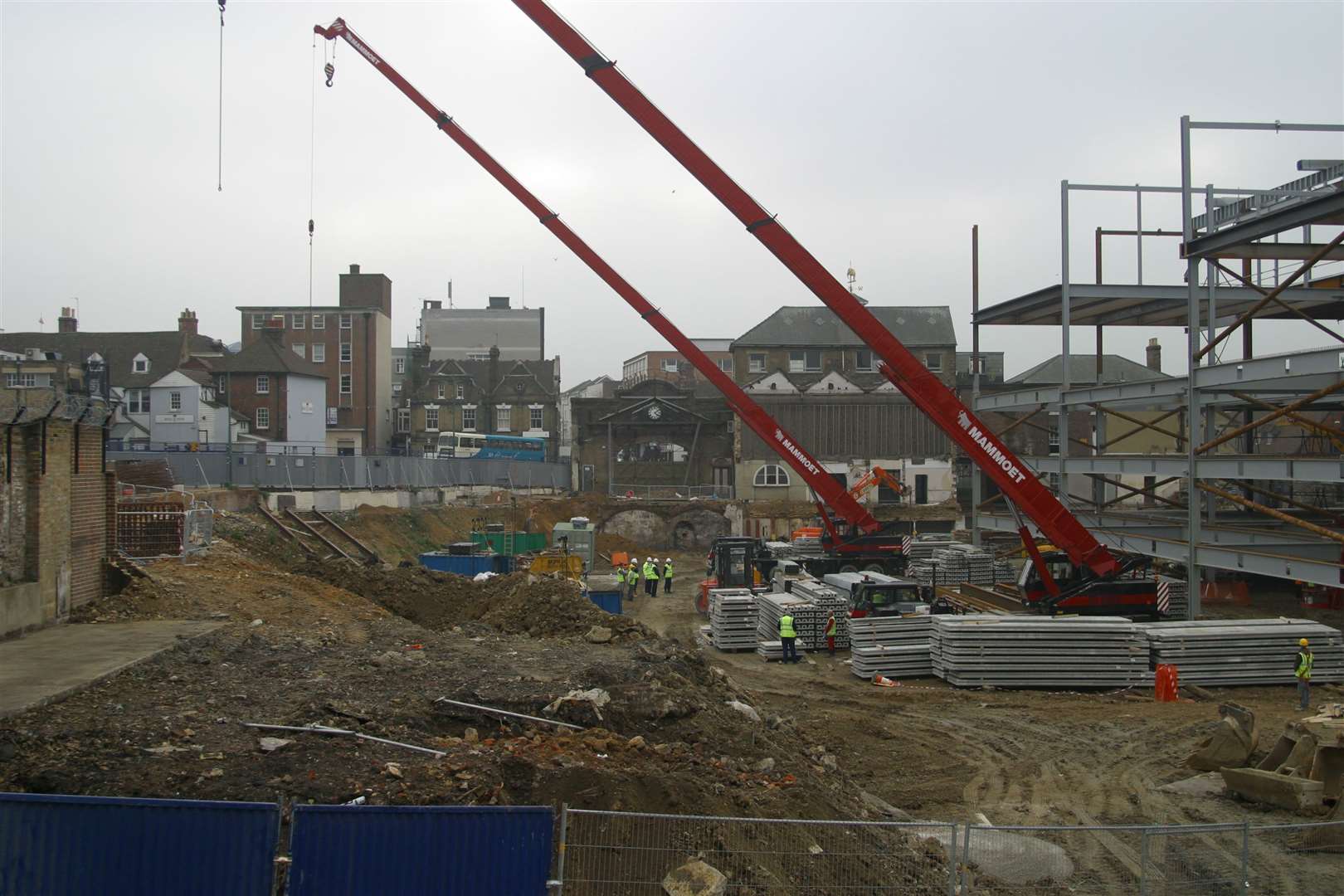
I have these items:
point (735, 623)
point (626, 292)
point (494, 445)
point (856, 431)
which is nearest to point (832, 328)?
point (856, 431)

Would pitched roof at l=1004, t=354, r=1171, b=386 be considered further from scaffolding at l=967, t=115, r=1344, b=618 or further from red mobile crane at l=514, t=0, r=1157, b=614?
red mobile crane at l=514, t=0, r=1157, b=614

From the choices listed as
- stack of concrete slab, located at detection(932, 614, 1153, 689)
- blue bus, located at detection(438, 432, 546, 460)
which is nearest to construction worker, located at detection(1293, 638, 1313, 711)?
stack of concrete slab, located at detection(932, 614, 1153, 689)

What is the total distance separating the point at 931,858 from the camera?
9.43 metres

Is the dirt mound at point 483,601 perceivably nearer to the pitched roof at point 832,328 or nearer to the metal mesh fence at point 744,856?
the metal mesh fence at point 744,856

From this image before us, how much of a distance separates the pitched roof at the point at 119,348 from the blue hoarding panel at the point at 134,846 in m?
58.1

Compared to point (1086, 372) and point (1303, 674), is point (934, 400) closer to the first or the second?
point (1303, 674)

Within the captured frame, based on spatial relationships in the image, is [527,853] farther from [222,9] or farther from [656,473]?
[656,473]

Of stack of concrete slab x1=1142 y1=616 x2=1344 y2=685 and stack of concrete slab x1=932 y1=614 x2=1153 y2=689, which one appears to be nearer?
stack of concrete slab x1=1142 y1=616 x2=1344 y2=685

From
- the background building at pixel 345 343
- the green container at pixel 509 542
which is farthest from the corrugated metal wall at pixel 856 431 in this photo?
the background building at pixel 345 343

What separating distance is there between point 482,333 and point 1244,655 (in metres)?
80.0

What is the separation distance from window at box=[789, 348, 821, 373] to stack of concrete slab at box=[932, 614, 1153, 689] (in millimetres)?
44827

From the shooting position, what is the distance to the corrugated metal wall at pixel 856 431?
56.3 metres

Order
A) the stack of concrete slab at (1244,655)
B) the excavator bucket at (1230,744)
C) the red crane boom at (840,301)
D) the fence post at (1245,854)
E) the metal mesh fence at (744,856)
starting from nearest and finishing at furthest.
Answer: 1. the metal mesh fence at (744,856)
2. the fence post at (1245,854)
3. the excavator bucket at (1230,744)
4. the stack of concrete slab at (1244,655)
5. the red crane boom at (840,301)

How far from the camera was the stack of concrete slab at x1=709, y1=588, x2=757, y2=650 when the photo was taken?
2381cm
